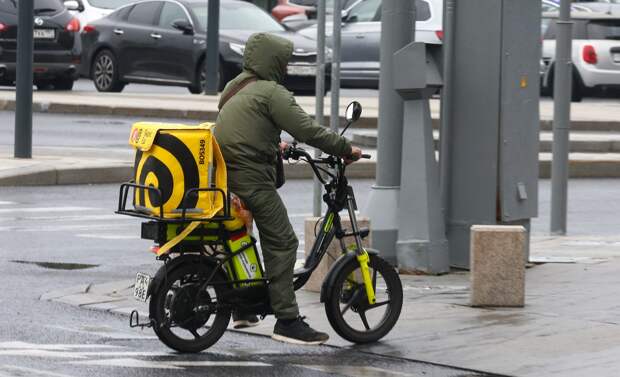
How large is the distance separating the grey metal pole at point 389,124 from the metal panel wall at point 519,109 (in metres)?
0.72

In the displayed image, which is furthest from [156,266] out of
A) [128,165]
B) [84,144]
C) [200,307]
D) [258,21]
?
[258,21]

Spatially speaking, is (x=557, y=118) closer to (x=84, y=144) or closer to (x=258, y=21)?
(x=84, y=144)

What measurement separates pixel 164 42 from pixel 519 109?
16479 mm

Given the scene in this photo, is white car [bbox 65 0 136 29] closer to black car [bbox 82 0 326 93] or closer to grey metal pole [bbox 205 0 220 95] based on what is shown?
black car [bbox 82 0 326 93]

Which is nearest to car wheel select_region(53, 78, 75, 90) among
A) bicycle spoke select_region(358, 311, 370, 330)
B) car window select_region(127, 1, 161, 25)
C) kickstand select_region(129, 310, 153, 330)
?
car window select_region(127, 1, 161, 25)

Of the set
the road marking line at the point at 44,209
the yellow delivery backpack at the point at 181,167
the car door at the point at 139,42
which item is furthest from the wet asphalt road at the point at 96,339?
the car door at the point at 139,42

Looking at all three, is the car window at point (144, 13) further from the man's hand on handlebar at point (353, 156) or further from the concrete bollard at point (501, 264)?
the man's hand on handlebar at point (353, 156)

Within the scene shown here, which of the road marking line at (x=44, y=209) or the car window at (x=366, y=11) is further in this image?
the car window at (x=366, y=11)

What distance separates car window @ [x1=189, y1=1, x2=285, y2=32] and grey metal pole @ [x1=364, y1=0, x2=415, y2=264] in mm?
15834

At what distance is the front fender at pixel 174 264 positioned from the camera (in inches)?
332

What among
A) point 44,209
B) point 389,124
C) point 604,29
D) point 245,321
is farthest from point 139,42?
point 245,321

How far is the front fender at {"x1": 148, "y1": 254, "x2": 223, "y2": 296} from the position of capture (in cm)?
844

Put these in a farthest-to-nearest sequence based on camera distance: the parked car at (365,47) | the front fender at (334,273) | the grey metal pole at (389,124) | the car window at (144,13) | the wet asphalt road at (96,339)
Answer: the car window at (144,13), the parked car at (365,47), the grey metal pole at (389,124), the front fender at (334,273), the wet asphalt road at (96,339)

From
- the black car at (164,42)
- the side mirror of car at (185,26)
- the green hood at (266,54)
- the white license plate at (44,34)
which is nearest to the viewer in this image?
the green hood at (266,54)
